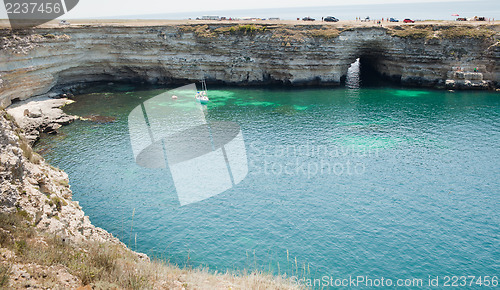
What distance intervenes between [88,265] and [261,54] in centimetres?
6654

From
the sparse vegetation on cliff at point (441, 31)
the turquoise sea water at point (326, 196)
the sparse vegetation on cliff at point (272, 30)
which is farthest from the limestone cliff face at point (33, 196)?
the sparse vegetation on cliff at point (441, 31)

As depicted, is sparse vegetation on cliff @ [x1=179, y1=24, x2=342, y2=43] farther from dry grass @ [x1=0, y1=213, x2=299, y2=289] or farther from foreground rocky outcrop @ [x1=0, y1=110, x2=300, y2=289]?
dry grass @ [x1=0, y1=213, x2=299, y2=289]

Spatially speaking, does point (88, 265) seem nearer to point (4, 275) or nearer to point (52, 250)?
point (52, 250)

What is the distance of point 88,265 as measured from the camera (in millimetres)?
15656

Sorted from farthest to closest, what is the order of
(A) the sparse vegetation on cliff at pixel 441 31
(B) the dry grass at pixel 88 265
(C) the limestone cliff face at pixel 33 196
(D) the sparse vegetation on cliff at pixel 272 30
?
(D) the sparse vegetation on cliff at pixel 272 30
(A) the sparse vegetation on cliff at pixel 441 31
(C) the limestone cliff face at pixel 33 196
(B) the dry grass at pixel 88 265

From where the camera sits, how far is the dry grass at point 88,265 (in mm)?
14820

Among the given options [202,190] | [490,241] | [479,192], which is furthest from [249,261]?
[479,192]

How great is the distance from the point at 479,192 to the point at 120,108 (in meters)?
54.9

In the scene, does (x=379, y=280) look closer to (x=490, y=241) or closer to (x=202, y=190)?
(x=490, y=241)

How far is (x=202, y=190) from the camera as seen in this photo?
1459 inches

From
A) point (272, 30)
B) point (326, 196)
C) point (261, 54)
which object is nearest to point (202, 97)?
point (261, 54)

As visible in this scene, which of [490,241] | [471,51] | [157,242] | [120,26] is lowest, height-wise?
[490,241]

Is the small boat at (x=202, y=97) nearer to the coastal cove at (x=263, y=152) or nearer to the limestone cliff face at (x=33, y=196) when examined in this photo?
the coastal cove at (x=263, y=152)

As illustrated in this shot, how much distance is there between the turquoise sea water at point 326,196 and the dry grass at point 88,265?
7013 mm
